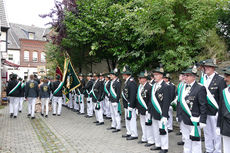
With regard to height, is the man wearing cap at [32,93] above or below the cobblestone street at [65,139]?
above

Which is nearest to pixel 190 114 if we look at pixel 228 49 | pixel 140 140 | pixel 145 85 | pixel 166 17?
pixel 145 85

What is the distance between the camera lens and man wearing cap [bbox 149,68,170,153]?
5410 mm

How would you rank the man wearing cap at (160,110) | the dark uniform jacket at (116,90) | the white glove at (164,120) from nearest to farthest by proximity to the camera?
the white glove at (164,120) → the man wearing cap at (160,110) → the dark uniform jacket at (116,90)

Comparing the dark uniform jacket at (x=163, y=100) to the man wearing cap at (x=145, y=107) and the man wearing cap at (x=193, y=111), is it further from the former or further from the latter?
the man wearing cap at (x=193, y=111)

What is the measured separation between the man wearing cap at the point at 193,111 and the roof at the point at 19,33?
134 feet

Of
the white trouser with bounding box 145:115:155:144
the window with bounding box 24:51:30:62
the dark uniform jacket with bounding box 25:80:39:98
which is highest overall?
the window with bounding box 24:51:30:62

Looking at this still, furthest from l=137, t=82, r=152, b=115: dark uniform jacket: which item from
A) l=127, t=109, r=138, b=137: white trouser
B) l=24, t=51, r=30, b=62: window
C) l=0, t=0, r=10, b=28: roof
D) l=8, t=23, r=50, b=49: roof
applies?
l=24, t=51, r=30, b=62: window

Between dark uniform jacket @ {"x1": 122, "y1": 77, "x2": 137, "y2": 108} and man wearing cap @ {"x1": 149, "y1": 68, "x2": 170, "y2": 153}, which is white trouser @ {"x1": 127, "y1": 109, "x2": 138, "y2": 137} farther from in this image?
man wearing cap @ {"x1": 149, "y1": 68, "x2": 170, "y2": 153}

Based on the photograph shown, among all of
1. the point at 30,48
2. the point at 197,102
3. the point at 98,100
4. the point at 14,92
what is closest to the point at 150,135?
the point at 197,102

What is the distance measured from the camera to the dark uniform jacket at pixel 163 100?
5379 millimetres

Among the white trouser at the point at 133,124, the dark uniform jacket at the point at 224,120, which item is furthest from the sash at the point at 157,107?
the dark uniform jacket at the point at 224,120

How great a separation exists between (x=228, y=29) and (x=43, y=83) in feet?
34.3

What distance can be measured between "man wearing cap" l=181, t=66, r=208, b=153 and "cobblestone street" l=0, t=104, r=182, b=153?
122 cm

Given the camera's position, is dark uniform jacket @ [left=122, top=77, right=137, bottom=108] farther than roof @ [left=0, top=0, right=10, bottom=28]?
No
